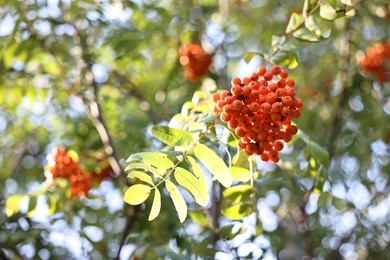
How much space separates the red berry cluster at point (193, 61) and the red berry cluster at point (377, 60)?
1.42m

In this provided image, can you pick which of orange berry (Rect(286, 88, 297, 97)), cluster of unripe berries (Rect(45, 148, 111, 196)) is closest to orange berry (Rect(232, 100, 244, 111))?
orange berry (Rect(286, 88, 297, 97))

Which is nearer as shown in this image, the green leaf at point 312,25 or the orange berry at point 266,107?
the orange berry at point 266,107

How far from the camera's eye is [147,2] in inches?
168

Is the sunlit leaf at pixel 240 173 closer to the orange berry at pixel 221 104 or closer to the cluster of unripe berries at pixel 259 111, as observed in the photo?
the cluster of unripe berries at pixel 259 111

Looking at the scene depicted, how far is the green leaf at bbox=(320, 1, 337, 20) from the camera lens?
2.38 m

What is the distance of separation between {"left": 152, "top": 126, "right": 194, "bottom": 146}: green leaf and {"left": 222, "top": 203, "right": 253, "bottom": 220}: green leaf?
0.57 m

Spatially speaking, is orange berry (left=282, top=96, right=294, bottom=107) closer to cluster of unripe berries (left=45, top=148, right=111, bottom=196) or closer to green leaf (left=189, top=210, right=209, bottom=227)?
green leaf (left=189, top=210, right=209, bottom=227)

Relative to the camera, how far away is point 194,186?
84.4 inches

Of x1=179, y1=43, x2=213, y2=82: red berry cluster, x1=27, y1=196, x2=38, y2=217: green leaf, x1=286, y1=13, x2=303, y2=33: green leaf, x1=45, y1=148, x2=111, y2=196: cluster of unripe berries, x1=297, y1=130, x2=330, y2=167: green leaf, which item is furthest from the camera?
x1=179, y1=43, x2=213, y2=82: red berry cluster

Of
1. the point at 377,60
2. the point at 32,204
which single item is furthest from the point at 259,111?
the point at 377,60

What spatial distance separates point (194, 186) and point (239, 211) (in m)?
0.54

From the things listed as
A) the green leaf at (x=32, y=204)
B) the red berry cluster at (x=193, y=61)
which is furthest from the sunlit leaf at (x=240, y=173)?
the red berry cluster at (x=193, y=61)

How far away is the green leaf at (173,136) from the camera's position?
216 centimetres

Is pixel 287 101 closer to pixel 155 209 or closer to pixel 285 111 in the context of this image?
pixel 285 111
